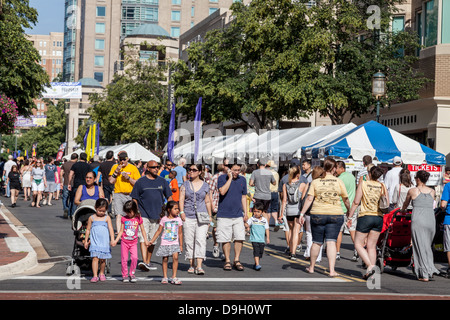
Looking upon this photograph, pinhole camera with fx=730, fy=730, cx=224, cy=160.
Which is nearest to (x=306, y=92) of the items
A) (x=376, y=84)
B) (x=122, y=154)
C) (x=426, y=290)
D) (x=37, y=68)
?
(x=376, y=84)

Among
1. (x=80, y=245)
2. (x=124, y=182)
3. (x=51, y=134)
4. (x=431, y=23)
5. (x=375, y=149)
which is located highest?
(x=431, y=23)

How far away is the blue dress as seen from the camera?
1063cm

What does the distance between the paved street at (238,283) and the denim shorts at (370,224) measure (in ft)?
2.69

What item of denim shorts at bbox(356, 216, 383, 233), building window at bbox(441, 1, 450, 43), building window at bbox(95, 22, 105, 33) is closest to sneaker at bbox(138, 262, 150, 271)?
denim shorts at bbox(356, 216, 383, 233)

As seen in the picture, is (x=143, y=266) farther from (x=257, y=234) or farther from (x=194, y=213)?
(x=257, y=234)

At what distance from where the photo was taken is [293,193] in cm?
1455

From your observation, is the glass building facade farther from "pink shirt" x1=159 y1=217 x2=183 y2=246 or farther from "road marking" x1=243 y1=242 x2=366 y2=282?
"pink shirt" x1=159 y1=217 x2=183 y2=246

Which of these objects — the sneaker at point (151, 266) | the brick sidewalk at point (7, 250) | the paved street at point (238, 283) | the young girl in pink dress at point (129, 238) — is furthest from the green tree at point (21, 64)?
the young girl in pink dress at point (129, 238)

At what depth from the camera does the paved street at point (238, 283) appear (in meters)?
9.77

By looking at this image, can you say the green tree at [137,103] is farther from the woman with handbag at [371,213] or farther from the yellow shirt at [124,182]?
the woman with handbag at [371,213]

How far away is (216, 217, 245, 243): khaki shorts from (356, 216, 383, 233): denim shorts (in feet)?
6.61

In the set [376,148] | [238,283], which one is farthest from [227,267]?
[376,148]

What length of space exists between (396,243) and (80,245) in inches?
211

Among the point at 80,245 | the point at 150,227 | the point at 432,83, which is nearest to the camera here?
the point at 80,245
